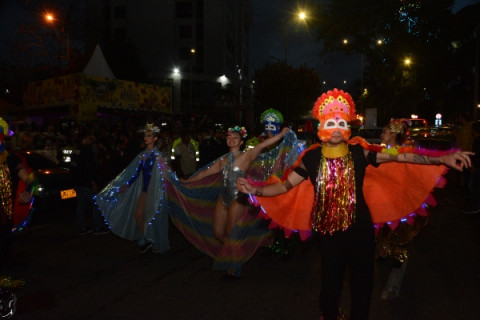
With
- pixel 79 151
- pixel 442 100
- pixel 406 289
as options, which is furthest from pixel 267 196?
pixel 442 100

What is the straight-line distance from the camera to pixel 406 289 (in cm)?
530

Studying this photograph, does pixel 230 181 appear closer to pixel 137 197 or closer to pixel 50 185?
pixel 137 197

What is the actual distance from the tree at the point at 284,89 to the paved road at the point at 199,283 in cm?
4210

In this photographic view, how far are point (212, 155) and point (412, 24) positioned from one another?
30.8 m

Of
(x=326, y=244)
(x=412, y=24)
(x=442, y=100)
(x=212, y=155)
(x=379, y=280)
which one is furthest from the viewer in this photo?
(x=442, y=100)

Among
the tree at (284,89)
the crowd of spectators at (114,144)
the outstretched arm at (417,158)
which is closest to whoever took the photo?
the outstretched arm at (417,158)

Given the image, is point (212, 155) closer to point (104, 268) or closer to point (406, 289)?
point (104, 268)

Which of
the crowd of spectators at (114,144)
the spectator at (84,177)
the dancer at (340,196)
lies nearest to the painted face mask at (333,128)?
the dancer at (340,196)

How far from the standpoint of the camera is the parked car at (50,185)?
921 cm

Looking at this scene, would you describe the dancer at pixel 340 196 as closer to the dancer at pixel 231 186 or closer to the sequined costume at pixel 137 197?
the dancer at pixel 231 186

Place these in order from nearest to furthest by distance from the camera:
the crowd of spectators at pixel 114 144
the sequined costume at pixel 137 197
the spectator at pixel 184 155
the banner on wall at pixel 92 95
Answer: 1. the sequined costume at pixel 137 197
2. the crowd of spectators at pixel 114 144
3. the spectator at pixel 184 155
4. the banner on wall at pixel 92 95

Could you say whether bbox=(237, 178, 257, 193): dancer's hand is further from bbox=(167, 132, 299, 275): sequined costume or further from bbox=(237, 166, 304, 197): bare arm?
bbox=(167, 132, 299, 275): sequined costume

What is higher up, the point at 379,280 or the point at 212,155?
the point at 212,155

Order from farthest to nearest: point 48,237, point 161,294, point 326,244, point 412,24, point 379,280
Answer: point 412,24 < point 48,237 < point 379,280 < point 161,294 < point 326,244
